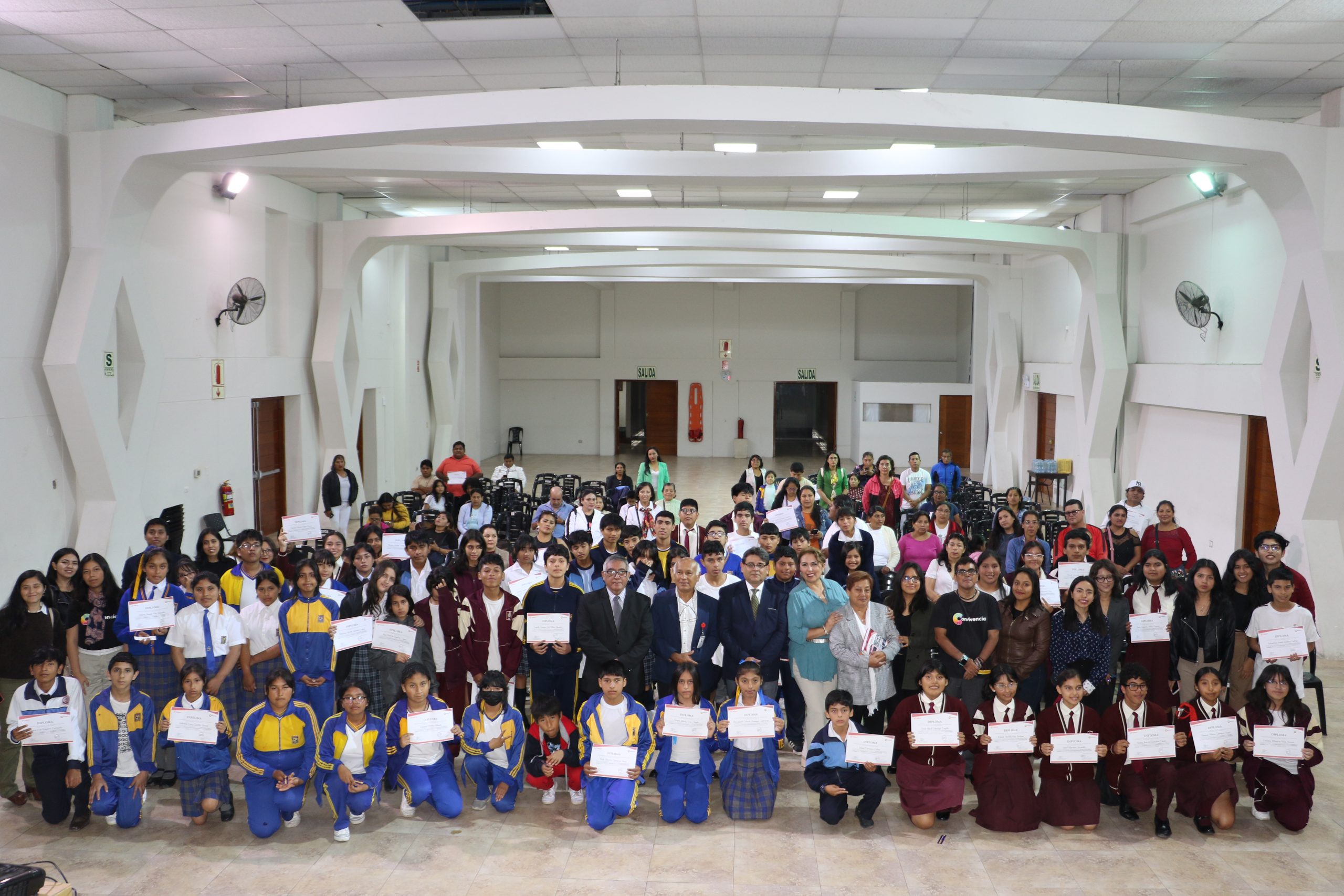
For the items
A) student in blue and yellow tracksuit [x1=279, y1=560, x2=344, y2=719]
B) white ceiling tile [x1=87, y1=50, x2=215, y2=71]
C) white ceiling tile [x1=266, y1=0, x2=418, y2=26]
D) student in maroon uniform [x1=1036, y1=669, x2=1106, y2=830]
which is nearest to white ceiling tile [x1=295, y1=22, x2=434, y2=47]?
white ceiling tile [x1=266, y1=0, x2=418, y2=26]

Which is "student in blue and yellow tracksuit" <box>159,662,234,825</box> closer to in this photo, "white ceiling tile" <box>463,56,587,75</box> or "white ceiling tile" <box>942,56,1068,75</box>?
"white ceiling tile" <box>463,56,587,75</box>

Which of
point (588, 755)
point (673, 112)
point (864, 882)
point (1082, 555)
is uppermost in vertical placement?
point (673, 112)

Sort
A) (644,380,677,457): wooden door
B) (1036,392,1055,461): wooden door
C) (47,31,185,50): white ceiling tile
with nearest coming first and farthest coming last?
(47,31,185,50): white ceiling tile < (1036,392,1055,461): wooden door < (644,380,677,457): wooden door

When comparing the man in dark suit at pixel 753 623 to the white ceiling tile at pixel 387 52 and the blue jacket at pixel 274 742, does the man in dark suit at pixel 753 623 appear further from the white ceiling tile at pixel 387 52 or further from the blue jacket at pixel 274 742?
the white ceiling tile at pixel 387 52

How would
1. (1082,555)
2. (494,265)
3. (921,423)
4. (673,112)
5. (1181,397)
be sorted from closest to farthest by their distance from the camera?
(673,112)
(1082,555)
(1181,397)
(494,265)
(921,423)

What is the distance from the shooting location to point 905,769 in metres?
5.52

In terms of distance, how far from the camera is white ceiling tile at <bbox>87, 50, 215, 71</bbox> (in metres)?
7.93

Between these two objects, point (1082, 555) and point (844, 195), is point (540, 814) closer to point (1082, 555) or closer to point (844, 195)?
point (1082, 555)

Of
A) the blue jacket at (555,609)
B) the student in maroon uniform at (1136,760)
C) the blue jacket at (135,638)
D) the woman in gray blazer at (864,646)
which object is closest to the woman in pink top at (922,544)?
the woman in gray blazer at (864,646)

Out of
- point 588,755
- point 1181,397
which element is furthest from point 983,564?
point 1181,397

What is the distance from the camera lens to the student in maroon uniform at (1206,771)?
5.39m

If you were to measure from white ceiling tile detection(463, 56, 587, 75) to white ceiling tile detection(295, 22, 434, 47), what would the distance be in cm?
62

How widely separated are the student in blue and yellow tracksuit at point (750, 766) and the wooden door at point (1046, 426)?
1304 cm

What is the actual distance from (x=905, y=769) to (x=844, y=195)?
10255 millimetres
